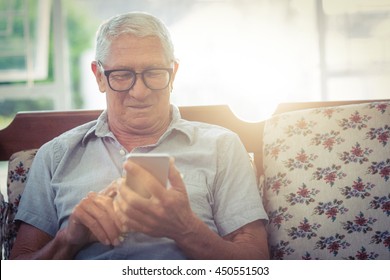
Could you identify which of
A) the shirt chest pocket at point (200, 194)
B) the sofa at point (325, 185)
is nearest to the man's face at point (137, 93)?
the shirt chest pocket at point (200, 194)

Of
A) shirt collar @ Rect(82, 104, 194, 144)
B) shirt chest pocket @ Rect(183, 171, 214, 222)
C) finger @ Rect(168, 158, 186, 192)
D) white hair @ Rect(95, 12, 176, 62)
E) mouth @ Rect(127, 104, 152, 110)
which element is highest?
white hair @ Rect(95, 12, 176, 62)

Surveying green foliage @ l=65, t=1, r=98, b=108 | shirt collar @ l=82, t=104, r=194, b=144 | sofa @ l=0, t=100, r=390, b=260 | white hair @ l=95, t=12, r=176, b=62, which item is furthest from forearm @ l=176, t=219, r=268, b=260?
green foliage @ l=65, t=1, r=98, b=108

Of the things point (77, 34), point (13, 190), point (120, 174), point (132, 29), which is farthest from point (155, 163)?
point (77, 34)

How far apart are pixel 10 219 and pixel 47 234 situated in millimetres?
147

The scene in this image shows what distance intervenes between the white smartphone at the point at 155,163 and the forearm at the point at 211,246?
14cm

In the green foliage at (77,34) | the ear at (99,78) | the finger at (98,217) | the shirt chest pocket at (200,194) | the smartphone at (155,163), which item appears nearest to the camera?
the smartphone at (155,163)

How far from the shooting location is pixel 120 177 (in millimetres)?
975

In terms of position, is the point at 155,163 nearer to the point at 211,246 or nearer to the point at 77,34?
the point at 211,246

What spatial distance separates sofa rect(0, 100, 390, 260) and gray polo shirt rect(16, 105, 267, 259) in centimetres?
9

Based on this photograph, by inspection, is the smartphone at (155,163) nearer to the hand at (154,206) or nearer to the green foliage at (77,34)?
the hand at (154,206)

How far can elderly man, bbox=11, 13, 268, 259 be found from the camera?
2.80 ft

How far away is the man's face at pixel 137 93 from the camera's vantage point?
100 cm

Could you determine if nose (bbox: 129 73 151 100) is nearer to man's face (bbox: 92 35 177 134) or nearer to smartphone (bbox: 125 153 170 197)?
man's face (bbox: 92 35 177 134)
